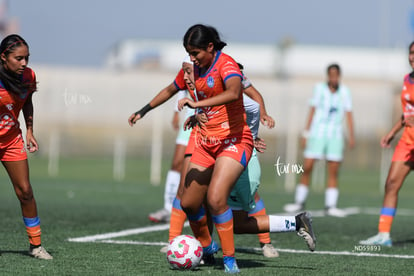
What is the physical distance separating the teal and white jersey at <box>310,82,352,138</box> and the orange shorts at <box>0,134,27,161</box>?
734cm

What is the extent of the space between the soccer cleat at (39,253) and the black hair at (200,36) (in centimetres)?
233

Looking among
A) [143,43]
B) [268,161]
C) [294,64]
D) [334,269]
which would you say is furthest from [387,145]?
[143,43]

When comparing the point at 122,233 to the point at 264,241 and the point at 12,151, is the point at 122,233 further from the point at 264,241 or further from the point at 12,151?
the point at 12,151

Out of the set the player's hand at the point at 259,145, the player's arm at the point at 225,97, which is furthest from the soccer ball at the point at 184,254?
the player's arm at the point at 225,97

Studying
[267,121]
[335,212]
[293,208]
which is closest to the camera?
[267,121]

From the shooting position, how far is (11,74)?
7.35 m

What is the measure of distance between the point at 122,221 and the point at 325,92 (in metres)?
4.60

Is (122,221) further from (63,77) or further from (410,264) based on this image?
(63,77)

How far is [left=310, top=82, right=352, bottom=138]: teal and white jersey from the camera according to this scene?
13.9m

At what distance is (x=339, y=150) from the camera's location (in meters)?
14.0

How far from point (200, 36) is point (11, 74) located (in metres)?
1.84

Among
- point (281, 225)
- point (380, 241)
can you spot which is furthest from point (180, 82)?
point (380, 241)

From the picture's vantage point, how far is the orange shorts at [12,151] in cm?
749

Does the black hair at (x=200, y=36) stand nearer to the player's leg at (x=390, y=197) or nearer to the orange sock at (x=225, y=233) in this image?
the orange sock at (x=225, y=233)
